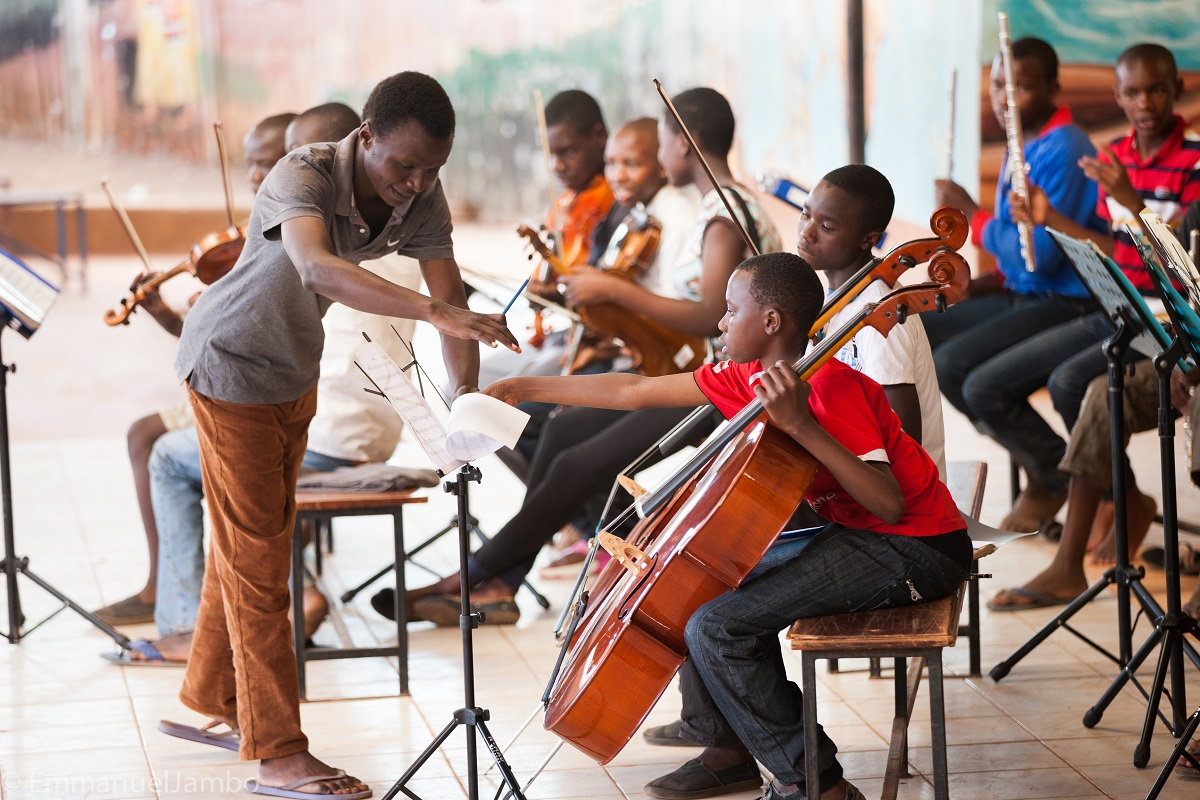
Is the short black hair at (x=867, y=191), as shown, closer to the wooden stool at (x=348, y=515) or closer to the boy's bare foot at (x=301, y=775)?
the wooden stool at (x=348, y=515)

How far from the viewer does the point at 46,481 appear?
6.06 metres

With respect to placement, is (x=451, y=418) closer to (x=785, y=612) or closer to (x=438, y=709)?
(x=785, y=612)

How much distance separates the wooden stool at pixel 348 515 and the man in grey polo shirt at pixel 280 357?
0.51m

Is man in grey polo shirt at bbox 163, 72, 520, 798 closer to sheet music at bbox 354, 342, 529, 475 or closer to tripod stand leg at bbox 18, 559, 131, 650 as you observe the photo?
sheet music at bbox 354, 342, 529, 475

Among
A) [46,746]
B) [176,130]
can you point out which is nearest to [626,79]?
[176,130]

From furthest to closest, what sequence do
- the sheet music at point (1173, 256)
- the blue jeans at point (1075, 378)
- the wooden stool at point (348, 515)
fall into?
the blue jeans at point (1075, 378)
the wooden stool at point (348, 515)
the sheet music at point (1173, 256)

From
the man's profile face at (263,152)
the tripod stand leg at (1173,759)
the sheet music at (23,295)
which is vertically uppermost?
the man's profile face at (263,152)

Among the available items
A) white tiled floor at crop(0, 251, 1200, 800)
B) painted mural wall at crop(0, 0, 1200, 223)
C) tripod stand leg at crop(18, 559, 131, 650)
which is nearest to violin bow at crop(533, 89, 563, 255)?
white tiled floor at crop(0, 251, 1200, 800)

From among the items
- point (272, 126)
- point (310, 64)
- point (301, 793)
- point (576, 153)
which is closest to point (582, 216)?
point (576, 153)

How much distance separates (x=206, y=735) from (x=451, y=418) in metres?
1.23

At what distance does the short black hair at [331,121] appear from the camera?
3.71m

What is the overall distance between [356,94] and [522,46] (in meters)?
1.49

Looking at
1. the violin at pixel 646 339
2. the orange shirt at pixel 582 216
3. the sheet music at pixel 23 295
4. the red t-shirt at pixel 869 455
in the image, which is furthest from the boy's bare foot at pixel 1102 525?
the sheet music at pixel 23 295

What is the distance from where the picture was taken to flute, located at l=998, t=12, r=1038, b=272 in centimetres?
389
